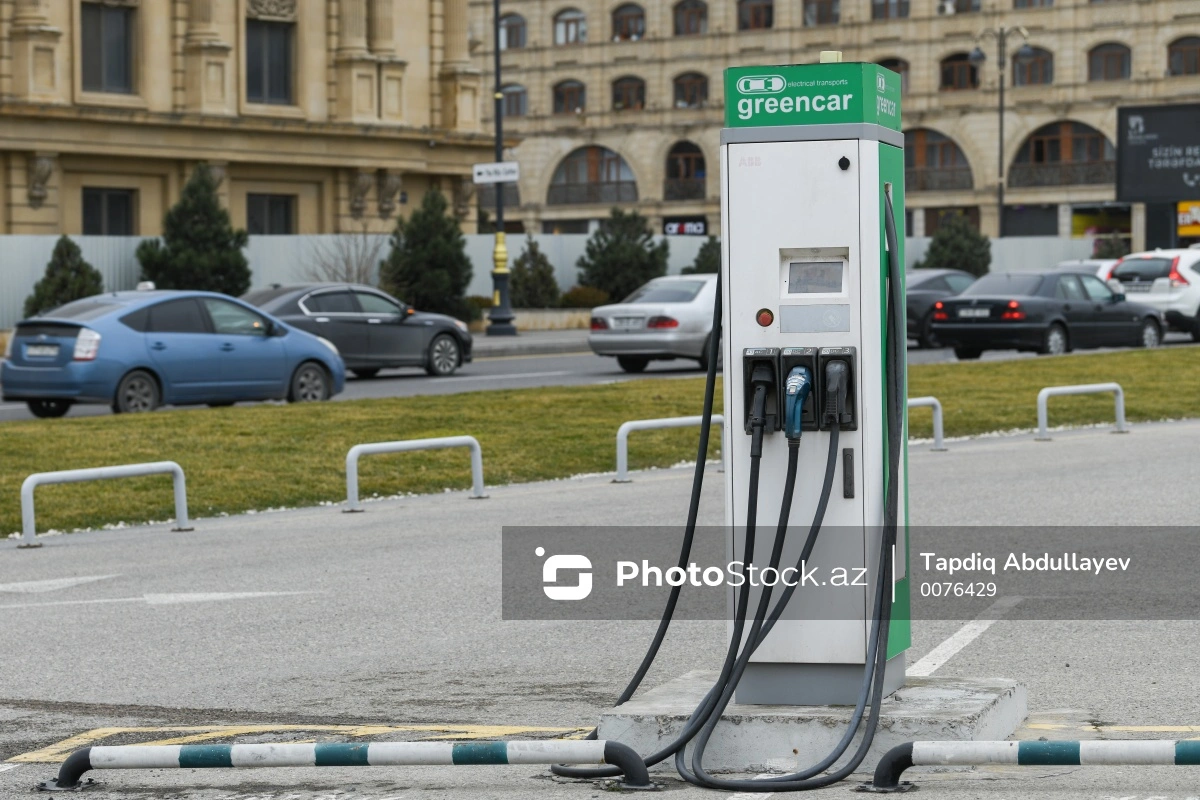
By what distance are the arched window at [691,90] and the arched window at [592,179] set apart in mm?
3819

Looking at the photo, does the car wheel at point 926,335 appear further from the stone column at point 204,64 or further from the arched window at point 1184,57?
the arched window at point 1184,57

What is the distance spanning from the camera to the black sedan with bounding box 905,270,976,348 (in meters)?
36.0

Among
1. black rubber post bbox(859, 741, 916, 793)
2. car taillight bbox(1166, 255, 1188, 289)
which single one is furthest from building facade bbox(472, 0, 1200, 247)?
black rubber post bbox(859, 741, 916, 793)

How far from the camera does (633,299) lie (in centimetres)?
2966

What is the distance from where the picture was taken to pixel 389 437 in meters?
18.4

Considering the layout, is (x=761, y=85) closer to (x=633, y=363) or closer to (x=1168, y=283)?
(x=633, y=363)

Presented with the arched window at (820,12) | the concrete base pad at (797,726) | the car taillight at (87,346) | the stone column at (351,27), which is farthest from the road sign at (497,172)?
the arched window at (820,12)

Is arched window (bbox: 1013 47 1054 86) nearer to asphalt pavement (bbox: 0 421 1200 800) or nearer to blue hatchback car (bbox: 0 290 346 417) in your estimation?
blue hatchback car (bbox: 0 290 346 417)

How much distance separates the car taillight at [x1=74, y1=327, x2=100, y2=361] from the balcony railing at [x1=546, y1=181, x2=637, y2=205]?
65.0 m

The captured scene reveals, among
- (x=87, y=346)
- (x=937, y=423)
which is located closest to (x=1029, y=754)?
(x=937, y=423)

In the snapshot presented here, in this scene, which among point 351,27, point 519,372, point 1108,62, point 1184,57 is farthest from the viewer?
point 1108,62

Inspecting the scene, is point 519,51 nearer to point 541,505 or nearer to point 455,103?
point 455,103

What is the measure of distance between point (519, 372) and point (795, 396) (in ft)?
78.6

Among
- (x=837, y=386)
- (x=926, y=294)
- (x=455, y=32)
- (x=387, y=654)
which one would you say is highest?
(x=455, y=32)
